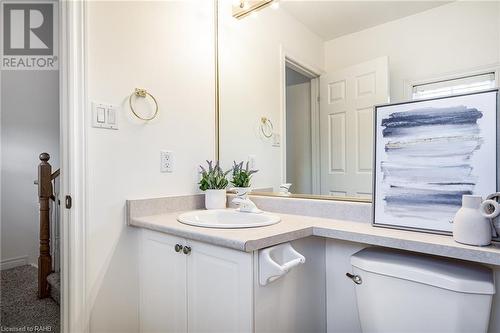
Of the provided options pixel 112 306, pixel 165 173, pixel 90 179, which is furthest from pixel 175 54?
pixel 112 306

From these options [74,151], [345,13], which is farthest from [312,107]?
[74,151]

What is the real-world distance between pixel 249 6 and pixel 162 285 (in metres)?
1.60

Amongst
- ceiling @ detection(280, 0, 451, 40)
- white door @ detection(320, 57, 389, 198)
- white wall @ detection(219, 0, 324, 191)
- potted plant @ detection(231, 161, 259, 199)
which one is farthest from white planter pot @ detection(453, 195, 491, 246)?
potted plant @ detection(231, 161, 259, 199)

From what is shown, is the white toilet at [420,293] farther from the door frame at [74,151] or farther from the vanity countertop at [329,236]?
the door frame at [74,151]

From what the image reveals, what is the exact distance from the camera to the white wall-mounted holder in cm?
96

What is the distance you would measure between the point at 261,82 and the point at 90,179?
3.54 ft

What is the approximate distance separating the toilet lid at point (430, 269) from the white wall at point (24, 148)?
3.30 meters

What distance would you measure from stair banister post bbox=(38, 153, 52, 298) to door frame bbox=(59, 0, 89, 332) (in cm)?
127

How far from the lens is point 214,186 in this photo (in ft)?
5.54

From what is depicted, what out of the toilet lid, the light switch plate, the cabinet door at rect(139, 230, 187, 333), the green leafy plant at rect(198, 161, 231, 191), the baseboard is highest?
the light switch plate

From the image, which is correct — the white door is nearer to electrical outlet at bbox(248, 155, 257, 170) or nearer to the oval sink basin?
the oval sink basin

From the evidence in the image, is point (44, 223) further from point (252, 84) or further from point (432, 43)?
point (432, 43)

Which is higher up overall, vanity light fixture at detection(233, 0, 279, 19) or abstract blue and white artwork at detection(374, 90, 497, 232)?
vanity light fixture at detection(233, 0, 279, 19)

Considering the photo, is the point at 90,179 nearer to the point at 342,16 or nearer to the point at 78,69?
the point at 78,69
